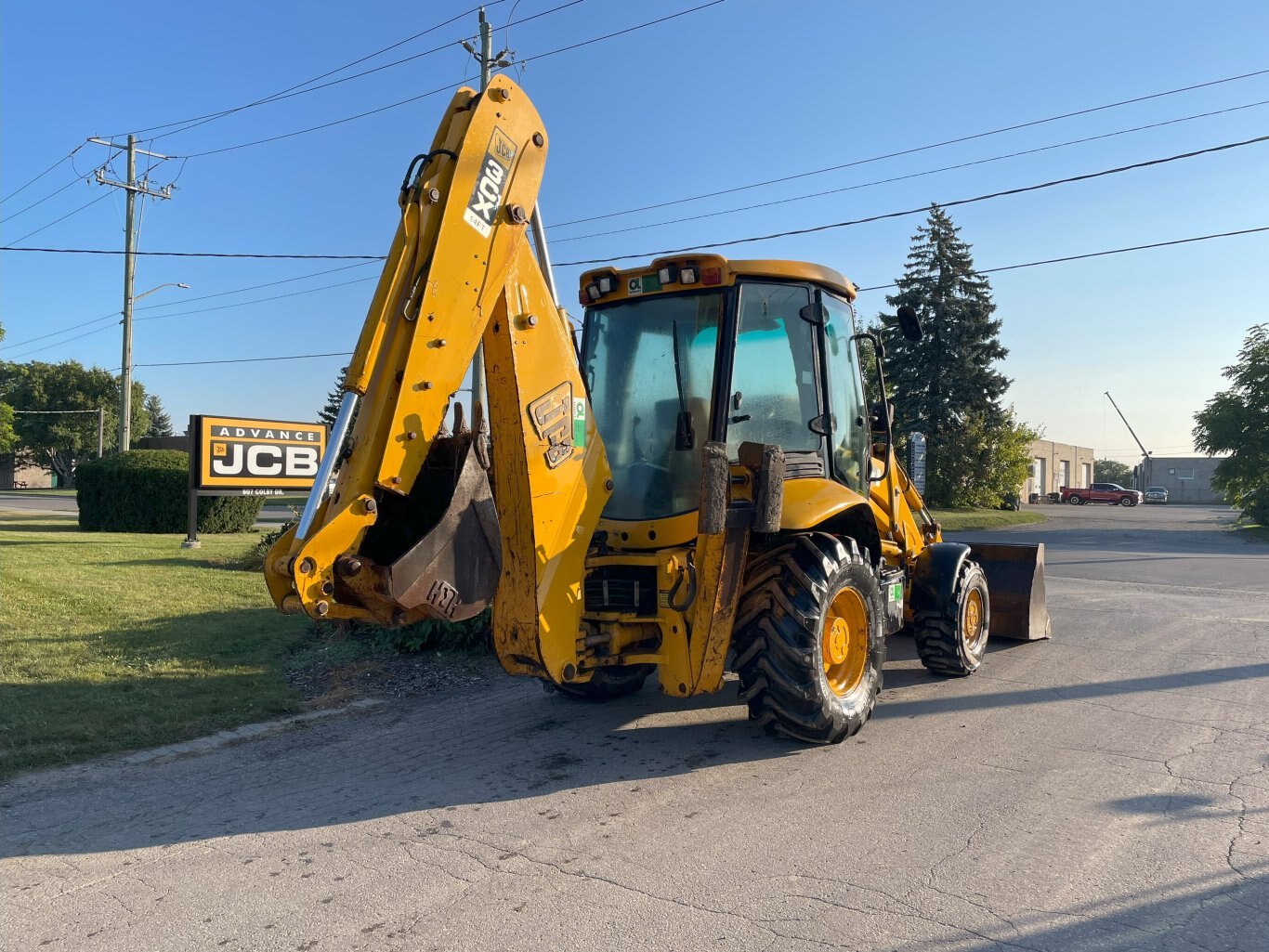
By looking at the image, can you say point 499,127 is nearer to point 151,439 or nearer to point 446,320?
point 446,320

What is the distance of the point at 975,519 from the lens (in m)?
35.0

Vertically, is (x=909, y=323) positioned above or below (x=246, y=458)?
above

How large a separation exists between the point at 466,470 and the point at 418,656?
4.01 meters

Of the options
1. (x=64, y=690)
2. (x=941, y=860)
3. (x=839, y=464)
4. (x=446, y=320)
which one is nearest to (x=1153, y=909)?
(x=941, y=860)

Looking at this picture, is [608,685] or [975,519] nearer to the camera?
[608,685]

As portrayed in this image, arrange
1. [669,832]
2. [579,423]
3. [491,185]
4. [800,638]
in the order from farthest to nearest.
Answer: [800,638], [579,423], [491,185], [669,832]

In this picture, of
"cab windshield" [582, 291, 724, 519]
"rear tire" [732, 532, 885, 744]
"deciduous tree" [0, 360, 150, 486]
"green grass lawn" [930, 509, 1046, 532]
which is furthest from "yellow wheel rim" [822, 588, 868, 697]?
"deciduous tree" [0, 360, 150, 486]

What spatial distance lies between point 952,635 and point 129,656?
678 centimetres

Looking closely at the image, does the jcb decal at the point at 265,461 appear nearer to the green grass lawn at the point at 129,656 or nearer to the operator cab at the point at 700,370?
the green grass lawn at the point at 129,656

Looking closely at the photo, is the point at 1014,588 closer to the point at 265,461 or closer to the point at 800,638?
the point at 800,638

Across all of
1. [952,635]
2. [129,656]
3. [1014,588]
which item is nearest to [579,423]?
[952,635]

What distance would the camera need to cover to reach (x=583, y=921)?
10.9 feet

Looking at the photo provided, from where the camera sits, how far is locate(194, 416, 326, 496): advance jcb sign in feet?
53.3

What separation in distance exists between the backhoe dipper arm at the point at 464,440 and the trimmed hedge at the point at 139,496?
18414 mm
